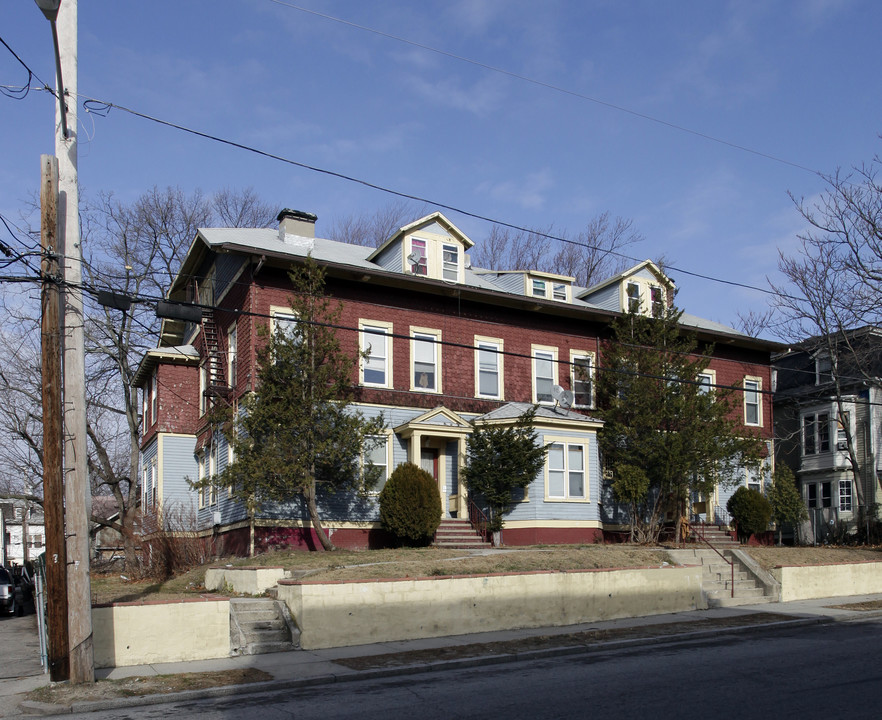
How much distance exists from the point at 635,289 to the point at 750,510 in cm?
896

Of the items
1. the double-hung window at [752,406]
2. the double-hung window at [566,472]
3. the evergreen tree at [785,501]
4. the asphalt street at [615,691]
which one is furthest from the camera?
the double-hung window at [752,406]

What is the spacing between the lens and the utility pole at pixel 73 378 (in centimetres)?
1151

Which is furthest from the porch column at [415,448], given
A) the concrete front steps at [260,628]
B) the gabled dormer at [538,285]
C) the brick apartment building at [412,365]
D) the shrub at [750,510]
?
the shrub at [750,510]

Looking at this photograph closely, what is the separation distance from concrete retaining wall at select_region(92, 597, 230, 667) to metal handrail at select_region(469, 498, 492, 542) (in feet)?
41.5

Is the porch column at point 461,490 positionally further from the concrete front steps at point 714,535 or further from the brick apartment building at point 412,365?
the concrete front steps at point 714,535

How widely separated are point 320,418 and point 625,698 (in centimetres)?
1370

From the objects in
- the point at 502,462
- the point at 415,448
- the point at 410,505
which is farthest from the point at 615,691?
the point at 415,448

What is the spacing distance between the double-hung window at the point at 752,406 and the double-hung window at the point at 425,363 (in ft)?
47.0

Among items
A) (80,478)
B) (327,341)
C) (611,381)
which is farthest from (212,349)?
(80,478)

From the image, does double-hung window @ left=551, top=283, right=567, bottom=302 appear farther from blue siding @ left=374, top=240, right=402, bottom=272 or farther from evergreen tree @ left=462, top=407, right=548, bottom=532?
evergreen tree @ left=462, top=407, right=548, bottom=532

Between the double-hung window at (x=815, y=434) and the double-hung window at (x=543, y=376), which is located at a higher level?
the double-hung window at (x=543, y=376)

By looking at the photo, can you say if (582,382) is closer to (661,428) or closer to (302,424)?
(661,428)

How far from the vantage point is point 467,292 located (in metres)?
27.3

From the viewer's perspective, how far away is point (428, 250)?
90.2ft
